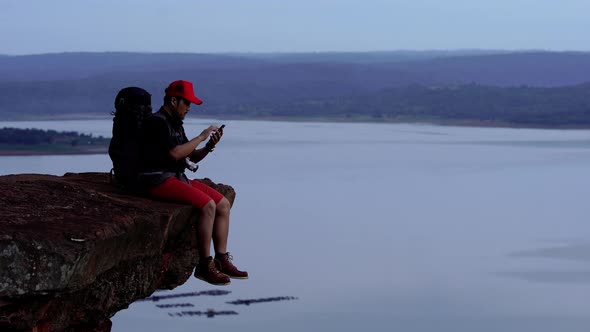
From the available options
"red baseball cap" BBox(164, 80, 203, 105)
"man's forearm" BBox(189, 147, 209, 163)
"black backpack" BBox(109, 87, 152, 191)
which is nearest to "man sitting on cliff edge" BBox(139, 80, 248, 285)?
"red baseball cap" BBox(164, 80, 203, 105)

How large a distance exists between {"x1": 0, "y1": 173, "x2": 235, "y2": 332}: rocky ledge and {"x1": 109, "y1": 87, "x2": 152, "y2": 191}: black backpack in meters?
0.25

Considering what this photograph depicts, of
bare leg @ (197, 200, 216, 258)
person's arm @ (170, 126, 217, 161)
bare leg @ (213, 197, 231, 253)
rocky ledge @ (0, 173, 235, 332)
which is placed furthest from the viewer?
bare leg @ (213, 197, 231, 253)

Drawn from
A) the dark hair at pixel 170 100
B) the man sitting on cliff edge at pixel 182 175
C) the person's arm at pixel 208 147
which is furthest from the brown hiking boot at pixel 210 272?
the dark hair at pixel 170 100

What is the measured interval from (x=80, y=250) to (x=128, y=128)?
2.07 metres

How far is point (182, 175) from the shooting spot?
33.7 feet

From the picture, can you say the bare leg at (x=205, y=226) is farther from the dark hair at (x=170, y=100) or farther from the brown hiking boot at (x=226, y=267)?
the dark hair at (x=170, y=100)

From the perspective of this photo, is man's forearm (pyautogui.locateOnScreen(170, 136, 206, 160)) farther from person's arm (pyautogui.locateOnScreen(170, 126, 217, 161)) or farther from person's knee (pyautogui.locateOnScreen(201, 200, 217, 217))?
person's knee (pyautogui.locateOnScreen(201, 200, 217, 217))

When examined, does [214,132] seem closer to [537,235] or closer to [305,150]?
A: [537,235]

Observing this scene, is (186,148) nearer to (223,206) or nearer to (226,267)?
(223,206)

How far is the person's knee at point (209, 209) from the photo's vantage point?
10070 millimetres

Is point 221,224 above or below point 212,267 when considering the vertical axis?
above

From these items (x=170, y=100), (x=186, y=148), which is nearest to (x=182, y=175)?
(x=186, y=148)

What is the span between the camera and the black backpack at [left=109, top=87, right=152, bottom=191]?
33.2 ft

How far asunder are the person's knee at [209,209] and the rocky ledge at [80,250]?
193 millimetres
